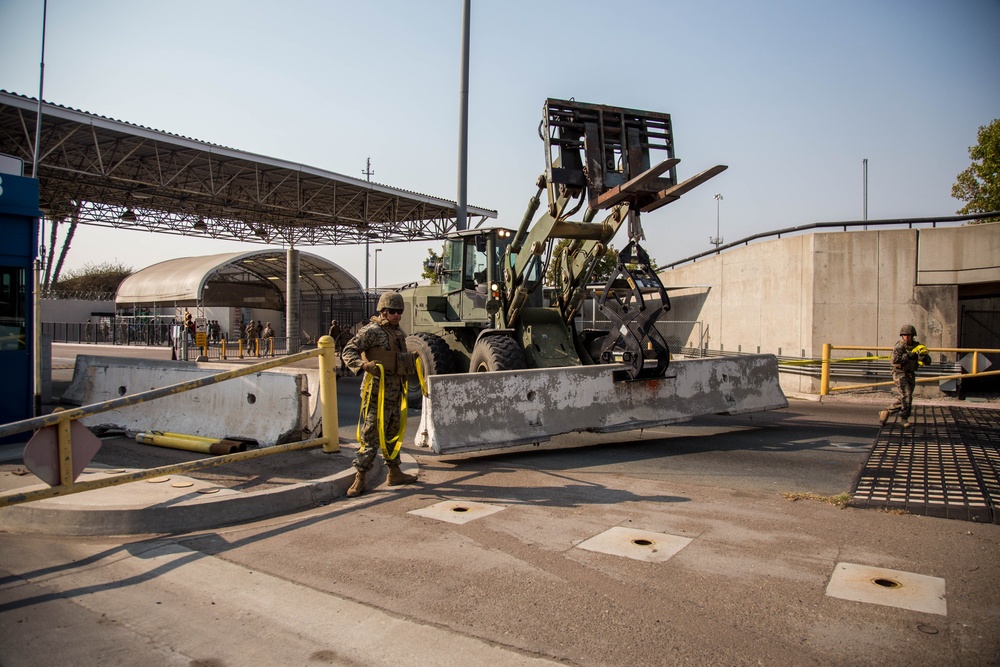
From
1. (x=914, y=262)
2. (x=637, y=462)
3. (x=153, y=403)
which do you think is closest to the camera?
(x=637, y=462)

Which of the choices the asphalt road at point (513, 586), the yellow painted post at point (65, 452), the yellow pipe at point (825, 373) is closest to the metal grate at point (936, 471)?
the asphalt road at point (513, 586)

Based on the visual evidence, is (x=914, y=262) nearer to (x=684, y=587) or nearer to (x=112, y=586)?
(x=684, y=587)

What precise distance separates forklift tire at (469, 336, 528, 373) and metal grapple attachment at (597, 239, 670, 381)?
1336 mm

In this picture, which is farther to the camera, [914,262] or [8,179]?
[914,262]

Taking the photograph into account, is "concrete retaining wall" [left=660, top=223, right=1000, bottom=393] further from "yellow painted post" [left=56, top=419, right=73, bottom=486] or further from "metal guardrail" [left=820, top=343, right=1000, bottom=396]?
"yellow painted post" [left=56, top=419, right=73, bottom=486]

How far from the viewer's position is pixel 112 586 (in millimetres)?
4008

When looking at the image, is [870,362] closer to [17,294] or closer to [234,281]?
[17,294]

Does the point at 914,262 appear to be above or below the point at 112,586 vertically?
above

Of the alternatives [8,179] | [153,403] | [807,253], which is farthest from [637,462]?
[807,253]

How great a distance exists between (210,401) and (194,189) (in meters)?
22.0

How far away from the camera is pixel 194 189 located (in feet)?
88.9

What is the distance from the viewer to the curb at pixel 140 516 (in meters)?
Answer: 4.98

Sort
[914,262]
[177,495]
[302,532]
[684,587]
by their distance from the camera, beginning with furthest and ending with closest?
[914,262]
[177,495]
[302,532]
[684,587]

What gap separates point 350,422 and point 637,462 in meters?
4.89
